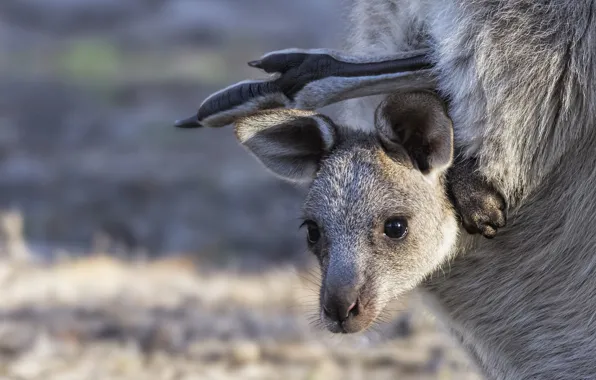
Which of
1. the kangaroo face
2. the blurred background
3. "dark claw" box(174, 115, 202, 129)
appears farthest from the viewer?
the blurred background

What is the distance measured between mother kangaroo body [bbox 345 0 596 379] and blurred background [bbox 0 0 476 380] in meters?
0.40

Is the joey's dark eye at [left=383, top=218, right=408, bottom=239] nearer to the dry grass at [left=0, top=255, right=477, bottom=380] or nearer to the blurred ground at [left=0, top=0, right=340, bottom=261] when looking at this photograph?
the dry grass at [left=0, top=255, right=477, bottom=380]

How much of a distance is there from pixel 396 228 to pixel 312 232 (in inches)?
11.0

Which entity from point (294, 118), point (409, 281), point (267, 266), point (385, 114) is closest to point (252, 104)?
point (294, 118)

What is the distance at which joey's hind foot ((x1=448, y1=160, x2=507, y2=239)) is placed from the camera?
9.96ft

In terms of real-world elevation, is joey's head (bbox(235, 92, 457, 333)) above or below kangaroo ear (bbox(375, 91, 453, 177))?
below

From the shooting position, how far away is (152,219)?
31.3 ft

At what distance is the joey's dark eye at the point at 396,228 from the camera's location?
315 centimetres


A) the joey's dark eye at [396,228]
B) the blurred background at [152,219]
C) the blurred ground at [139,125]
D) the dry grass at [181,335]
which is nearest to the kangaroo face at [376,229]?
the joey's dark eye at [396,228]

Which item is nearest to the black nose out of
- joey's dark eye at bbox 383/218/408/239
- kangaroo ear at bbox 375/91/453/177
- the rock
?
joey's dark eye at bbox 383/218/408/239

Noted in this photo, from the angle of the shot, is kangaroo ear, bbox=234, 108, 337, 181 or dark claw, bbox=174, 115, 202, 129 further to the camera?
dark claw, bbox=174, 115, 202, 129

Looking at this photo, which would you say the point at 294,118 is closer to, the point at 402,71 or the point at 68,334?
the point at 402,71

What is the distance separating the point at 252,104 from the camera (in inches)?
129

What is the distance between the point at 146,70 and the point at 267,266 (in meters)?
10.4
